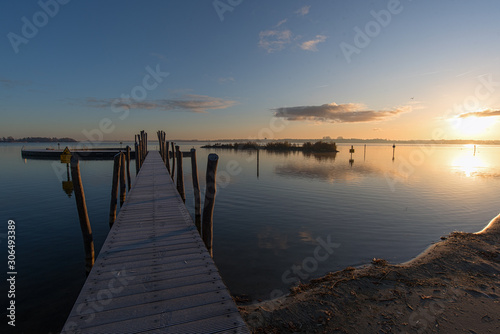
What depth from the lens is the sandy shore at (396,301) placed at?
4.59 metres

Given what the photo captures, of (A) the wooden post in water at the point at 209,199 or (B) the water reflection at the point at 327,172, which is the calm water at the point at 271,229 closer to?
(A) the wooden post in water at the point at 209,199

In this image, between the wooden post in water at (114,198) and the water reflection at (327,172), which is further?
the water reflection at (327,172)

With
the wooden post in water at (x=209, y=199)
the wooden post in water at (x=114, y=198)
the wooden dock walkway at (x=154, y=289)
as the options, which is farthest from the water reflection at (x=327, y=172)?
the wooden dock walkway at (x=154, y=289)

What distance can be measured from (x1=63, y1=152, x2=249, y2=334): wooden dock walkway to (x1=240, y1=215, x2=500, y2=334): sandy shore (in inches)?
66.5

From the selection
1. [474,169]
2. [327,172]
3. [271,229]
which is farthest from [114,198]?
[474,169]

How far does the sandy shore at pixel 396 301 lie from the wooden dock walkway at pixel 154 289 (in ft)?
5.54

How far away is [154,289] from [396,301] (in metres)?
4.85

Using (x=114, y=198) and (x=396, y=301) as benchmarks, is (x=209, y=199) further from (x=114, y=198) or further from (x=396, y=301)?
(x=114, y=198)

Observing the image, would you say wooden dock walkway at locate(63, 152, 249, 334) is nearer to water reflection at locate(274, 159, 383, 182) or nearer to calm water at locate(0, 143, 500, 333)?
calm water at locate(0, 143, 500, 333)

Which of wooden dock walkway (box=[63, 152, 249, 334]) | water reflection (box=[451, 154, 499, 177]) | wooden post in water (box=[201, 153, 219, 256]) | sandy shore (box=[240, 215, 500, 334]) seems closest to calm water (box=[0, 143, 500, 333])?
sandy shore (box=[240, 215, 500, 334])

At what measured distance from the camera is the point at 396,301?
528cm

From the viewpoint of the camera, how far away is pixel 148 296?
11.6ft

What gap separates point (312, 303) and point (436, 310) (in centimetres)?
238

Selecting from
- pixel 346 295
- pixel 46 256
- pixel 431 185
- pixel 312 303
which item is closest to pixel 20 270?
pixel 46 256
